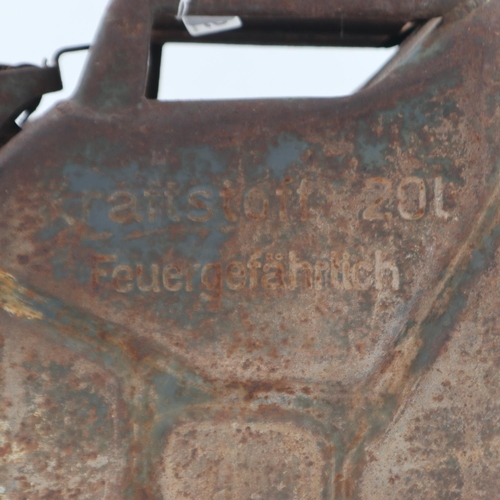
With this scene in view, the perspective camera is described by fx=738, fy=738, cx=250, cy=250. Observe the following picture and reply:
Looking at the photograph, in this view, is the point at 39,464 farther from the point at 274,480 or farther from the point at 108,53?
the point at 108,53

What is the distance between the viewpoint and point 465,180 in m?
1.11

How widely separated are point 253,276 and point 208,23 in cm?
38

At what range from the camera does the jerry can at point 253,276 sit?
1069mm

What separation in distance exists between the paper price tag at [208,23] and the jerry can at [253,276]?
0.01m

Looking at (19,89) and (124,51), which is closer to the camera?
(124,51)

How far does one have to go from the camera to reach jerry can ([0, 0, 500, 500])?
3.51ft

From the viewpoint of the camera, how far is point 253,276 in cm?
109

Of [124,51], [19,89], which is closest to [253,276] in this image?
[124,51]

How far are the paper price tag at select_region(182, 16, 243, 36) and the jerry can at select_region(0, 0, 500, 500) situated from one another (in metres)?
0.01

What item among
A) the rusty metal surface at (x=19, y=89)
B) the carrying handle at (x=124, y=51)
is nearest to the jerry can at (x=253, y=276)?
the carrying handle at (x=124, y=51)

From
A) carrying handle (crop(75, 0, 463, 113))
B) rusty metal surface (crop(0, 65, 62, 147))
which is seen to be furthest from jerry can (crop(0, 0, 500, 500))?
rusty metal surface (crop(0, 65, 62, 147))

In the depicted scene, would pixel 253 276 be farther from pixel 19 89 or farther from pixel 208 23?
pixel 19 89

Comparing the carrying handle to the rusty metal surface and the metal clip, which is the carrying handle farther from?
the rusty metal surface

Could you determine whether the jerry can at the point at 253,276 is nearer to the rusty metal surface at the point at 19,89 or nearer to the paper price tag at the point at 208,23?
the paper price tag at the point at 208,23
